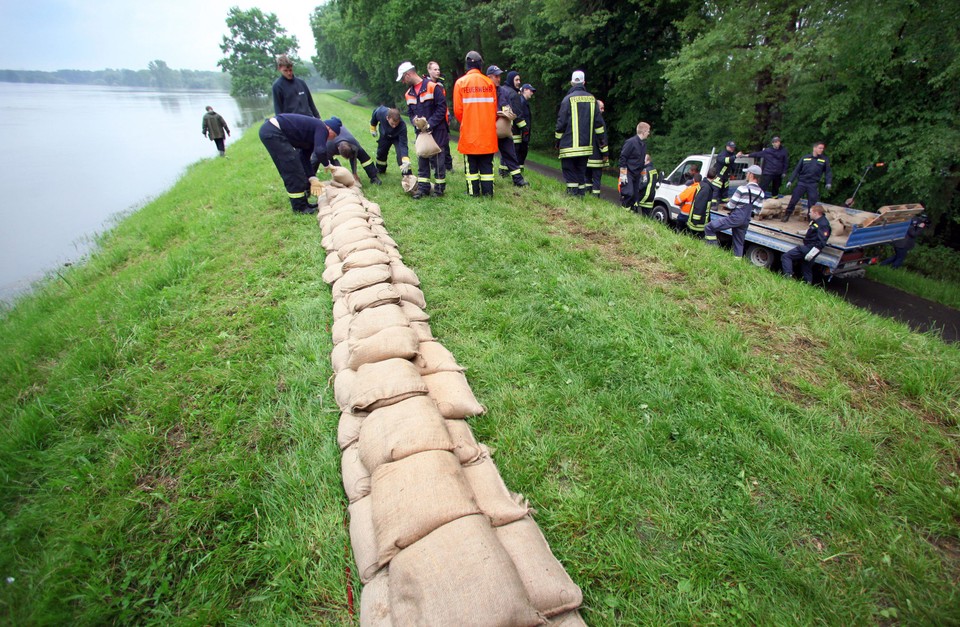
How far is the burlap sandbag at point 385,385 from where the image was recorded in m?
2.17

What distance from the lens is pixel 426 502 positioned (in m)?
1.64

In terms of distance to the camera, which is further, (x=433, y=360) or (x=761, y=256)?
(x=761, y=256)

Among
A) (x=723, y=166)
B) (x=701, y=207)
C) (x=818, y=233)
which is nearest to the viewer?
(x=818, y=233)

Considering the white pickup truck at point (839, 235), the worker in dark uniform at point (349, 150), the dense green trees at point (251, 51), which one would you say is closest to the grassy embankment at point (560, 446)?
the white pickup truck at point (839, 235)

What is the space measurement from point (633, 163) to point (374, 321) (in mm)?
6284

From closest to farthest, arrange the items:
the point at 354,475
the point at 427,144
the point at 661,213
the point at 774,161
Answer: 1. the point at 354,475
2. the point at 427,144
3. the point at 661,213
4. the point at 774,161

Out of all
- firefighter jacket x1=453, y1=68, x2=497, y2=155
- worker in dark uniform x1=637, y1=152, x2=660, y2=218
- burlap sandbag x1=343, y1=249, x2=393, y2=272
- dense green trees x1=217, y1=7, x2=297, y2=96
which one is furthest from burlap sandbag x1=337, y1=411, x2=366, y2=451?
dense green trees x1=217, y1=7, x2=297, y2=96

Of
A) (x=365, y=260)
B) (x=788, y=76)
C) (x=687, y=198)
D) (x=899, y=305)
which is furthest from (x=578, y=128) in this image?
(x=788, y=76)

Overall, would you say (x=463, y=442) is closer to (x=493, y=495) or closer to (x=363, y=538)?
(x=493, y=495)

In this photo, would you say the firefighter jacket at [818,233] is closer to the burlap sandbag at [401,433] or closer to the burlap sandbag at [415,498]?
the burlap sandbag at [401,433]

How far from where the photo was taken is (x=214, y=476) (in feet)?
7.30

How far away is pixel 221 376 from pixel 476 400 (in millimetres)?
1851

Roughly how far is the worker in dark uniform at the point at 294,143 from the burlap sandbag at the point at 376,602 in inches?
213

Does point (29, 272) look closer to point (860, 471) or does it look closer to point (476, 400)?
point (476, 400)
